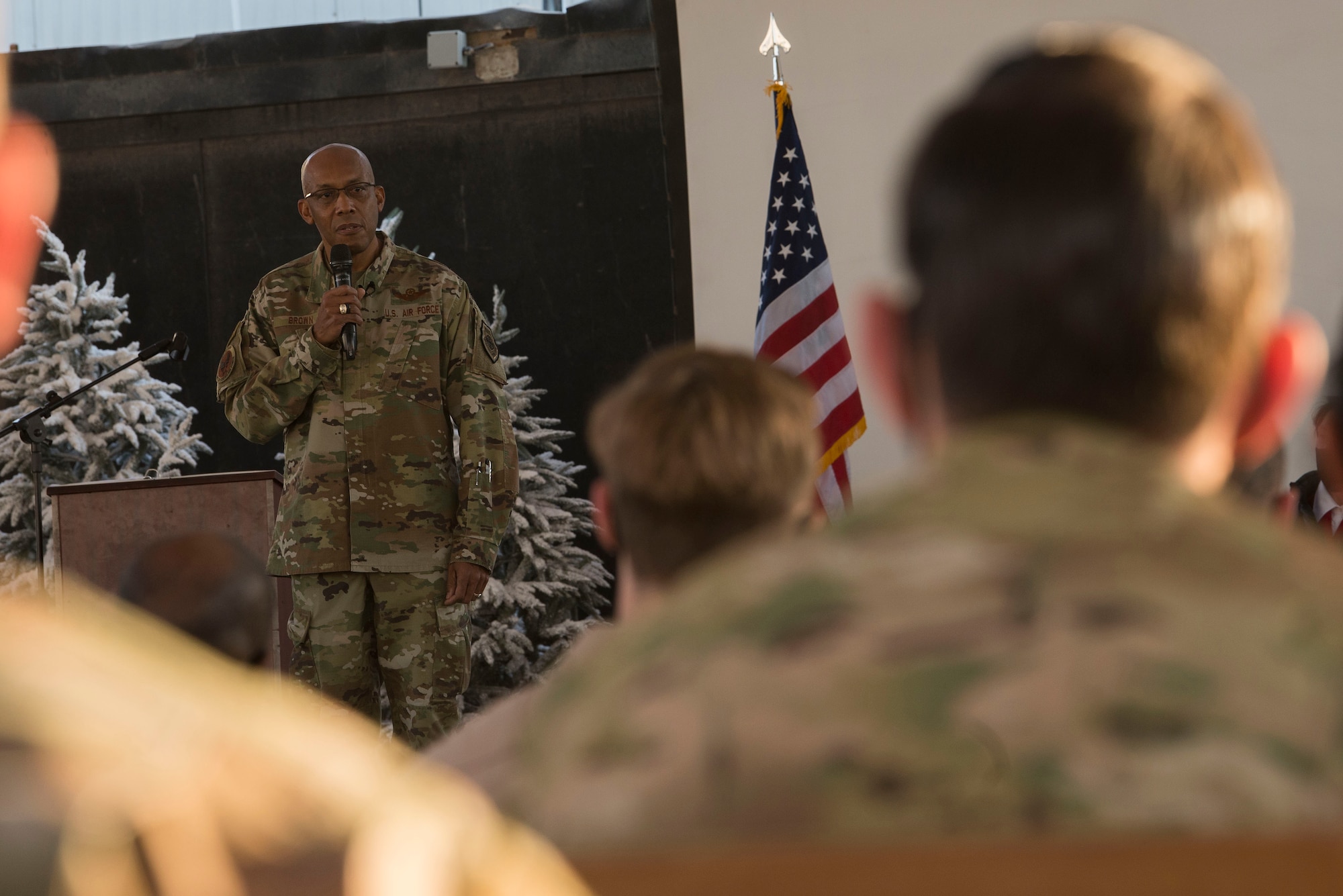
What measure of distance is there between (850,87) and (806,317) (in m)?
1.36

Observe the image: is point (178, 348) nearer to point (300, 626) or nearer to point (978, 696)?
point (300, 626)

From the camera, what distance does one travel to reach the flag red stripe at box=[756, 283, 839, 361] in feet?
12.4

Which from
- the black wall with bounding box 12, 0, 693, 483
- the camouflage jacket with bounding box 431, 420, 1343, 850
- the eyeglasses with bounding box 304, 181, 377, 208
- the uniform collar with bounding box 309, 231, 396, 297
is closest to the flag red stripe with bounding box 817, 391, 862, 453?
the uniform collar with bounding box 309, 231, 396, 297

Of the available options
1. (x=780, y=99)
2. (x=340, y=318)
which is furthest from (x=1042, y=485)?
(x=780, y=99)

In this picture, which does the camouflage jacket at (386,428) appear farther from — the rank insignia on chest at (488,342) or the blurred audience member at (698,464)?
the blurred audience member at (698,464)

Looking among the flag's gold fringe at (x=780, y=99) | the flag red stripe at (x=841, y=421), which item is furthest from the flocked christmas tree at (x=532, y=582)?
the flag red stripe at (x=841, y=421)

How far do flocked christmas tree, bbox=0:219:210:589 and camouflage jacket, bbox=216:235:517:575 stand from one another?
309 cm

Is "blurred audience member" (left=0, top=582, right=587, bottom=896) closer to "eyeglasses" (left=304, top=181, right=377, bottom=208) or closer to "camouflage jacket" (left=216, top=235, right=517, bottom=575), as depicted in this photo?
"camouflage jacket" (left=216, top=235, right=517, bottom=575)

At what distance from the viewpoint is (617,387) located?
1277mm

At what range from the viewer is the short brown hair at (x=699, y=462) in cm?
113

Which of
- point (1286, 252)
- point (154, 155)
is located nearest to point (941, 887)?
point (1286, 252)

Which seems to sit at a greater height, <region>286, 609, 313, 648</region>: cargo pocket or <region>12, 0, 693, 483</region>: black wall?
<region>12, 0, 693, 483</region>: black wall

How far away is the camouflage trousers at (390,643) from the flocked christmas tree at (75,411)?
3169 millimetres

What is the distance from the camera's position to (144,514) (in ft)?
13.8
